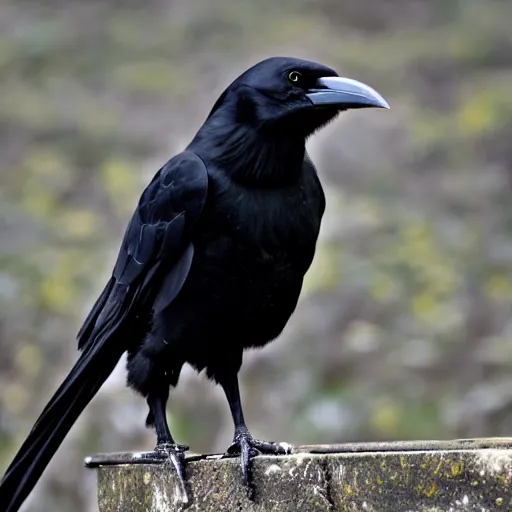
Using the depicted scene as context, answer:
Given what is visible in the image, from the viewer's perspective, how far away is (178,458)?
2.93m

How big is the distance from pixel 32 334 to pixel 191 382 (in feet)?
5.14

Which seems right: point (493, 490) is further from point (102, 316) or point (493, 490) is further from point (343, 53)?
point (343, 53)

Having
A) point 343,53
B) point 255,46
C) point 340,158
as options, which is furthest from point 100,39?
point 340,158

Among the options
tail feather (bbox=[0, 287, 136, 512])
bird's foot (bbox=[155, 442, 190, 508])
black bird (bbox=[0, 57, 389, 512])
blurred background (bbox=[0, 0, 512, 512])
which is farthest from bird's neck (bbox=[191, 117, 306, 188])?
blurred background (bbox=[0, 0, 512, 512])

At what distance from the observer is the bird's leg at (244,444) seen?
8.91 feet

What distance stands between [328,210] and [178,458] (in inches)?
201

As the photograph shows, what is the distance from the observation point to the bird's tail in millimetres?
3230

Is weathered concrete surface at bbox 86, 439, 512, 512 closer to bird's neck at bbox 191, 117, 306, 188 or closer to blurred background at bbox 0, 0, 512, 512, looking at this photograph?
bird's neck at bbox 191, 117, 306, 188

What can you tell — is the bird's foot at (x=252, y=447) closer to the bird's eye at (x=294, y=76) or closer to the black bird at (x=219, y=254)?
the black bird at (x=219, y=254)

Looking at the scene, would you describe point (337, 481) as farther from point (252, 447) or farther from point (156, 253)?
point (156, 253)

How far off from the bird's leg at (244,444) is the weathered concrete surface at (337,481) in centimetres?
3

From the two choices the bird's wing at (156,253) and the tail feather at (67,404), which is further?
the bird's wing at (156,253)

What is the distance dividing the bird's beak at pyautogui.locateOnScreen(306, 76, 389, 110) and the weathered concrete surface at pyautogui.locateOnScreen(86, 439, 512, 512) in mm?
1086

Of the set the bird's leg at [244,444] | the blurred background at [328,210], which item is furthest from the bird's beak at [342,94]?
the blurred background at [328,210]
